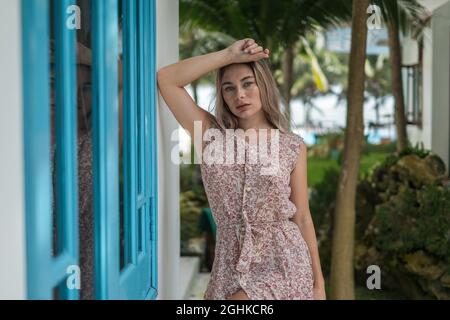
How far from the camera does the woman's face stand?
2096 mm

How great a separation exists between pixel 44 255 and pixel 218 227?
3.41 ft

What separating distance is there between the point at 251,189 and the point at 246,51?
16.4 inches

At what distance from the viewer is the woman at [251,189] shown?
78.7 inches

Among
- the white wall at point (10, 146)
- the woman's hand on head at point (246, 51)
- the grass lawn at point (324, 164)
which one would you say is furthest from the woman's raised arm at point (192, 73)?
the grass lawn at point (324, 164)

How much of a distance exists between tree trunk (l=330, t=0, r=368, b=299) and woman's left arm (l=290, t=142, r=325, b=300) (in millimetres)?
1825

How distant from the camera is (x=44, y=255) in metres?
1.09

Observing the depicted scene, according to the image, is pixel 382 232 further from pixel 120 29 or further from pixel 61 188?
pixel 61 188

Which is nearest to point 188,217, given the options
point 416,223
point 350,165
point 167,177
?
point 416,223

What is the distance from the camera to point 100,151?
1.43m

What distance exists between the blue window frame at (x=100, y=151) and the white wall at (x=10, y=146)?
0.02 metres

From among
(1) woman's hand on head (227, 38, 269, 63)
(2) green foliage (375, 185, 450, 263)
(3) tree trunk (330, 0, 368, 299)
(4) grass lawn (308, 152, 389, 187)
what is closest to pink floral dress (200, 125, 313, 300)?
(1) woman's hand on head (227, 38, 269, 63)

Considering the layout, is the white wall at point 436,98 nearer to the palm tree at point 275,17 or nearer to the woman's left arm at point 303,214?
the palm tree at point 275,17

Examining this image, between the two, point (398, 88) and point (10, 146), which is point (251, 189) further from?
point (398, 88)

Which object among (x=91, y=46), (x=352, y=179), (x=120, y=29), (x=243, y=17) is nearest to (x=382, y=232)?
(x=352, y=179)
